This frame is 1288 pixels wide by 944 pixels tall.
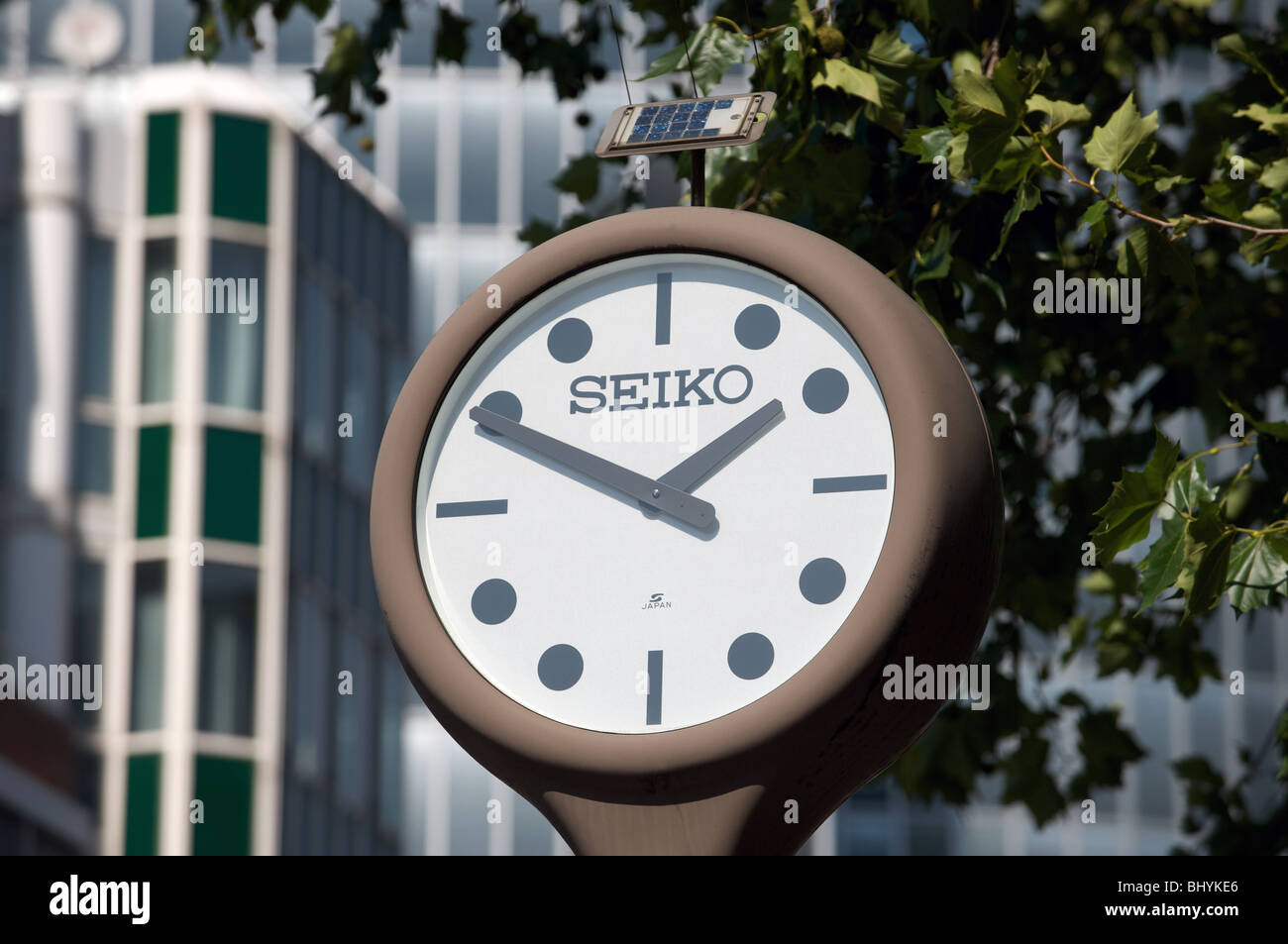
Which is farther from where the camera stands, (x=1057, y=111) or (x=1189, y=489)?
(x=1057, y=111)

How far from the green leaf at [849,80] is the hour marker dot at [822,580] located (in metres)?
2.09

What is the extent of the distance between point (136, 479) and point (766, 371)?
23.2m

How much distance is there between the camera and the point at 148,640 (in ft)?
87.5

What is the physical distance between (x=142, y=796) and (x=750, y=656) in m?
22.4

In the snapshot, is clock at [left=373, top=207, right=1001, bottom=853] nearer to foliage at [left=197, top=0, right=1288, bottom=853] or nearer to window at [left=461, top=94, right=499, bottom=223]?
foliage at [left=197, top=0, right=1288, bottom=853]

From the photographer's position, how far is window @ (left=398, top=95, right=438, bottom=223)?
107 ft

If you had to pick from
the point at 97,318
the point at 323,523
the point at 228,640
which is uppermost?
the point at 97,318

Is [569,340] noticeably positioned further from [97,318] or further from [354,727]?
[354,727]

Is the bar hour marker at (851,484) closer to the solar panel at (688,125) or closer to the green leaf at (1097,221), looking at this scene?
the solar panel at (688,125)

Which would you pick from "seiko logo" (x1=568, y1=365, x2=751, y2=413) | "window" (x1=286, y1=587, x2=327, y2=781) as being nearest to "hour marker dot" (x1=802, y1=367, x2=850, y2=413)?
"seiko logo" (x1=568, y1=365, x2=751, y2=413)

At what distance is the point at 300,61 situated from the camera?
90.5 feet

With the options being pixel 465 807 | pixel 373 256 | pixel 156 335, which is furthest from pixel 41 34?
pixel 465 807

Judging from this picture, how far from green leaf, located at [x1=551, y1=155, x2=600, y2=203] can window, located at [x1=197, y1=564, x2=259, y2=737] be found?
19.7 metres

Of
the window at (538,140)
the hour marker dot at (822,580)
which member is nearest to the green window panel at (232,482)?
the window at (538,140)
